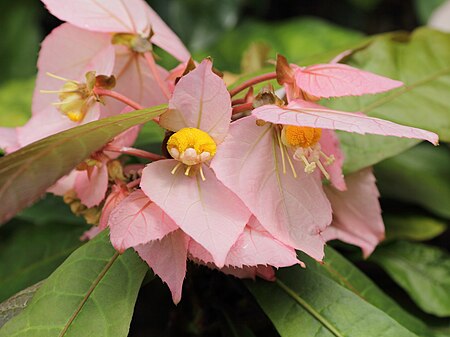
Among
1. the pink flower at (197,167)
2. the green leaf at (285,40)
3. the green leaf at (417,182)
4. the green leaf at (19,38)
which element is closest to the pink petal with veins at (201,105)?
the pink flower at (197,167)

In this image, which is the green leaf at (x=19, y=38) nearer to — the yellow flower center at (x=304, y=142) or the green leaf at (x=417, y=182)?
the green leaf at (x=417, y=182)

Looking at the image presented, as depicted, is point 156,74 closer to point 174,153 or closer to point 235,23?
Answer: point 174,153

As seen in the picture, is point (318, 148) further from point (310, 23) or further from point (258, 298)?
point (310, 23)

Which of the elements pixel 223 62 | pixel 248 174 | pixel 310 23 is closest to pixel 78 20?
pixel 248 174

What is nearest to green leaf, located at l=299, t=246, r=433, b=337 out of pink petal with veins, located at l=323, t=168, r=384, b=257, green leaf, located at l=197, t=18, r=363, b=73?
pink petal with veins, located at l=323, t=168, r=384, b=257

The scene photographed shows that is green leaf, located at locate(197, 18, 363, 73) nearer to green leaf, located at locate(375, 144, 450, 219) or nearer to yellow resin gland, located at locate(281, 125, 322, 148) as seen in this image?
green leaf, located at locate(375, 144, 450, 219)

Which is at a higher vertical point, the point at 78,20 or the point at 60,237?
the point at 78,20
